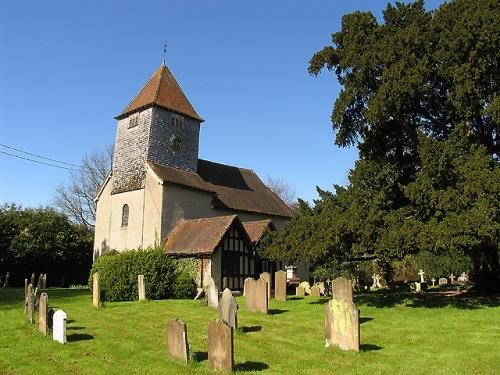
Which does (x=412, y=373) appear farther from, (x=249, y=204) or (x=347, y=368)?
(x=249, y=204)

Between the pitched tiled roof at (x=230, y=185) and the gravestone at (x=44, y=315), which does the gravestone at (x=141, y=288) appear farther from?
the pitched tiled roof at (x=230, y=185)

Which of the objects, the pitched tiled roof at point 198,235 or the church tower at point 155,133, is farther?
the church tower at point 155,133

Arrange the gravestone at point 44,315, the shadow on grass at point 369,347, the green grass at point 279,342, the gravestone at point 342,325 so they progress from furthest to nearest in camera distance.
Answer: the gravestone at point 44,315 → the shadow on grass at point 369,347 → the gravestone at point 342,325 → the green grass at point 279,342

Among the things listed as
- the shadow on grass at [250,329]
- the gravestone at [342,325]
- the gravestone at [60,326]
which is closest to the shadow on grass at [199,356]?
the gravestone at [342,325]

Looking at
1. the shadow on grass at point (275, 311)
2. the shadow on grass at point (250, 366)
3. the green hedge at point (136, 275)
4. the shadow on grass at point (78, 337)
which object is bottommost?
the shadow on grass at point (250, 366)

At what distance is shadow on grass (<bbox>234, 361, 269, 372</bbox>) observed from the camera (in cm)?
890

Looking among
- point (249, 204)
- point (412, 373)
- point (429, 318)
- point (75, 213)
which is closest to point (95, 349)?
point (412, 373)

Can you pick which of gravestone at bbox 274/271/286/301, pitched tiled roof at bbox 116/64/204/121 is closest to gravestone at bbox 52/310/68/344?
gravestone at bbox 274/271/286/301

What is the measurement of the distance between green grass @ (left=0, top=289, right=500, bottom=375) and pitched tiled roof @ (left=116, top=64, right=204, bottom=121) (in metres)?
18.0

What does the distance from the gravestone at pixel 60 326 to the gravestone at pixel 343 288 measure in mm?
8065

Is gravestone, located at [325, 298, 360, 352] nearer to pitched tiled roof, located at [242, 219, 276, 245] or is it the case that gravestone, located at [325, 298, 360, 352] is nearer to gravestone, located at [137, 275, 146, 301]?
gravestone, located at [137, 275, 146, 301]

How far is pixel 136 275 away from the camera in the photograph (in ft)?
74.2

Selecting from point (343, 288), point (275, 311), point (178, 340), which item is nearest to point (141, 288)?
point (275, 311)

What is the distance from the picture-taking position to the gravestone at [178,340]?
9414mm
